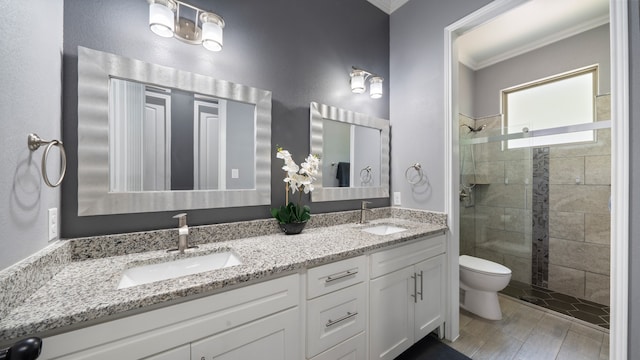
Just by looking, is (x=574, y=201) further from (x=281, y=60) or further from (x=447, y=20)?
(x=281, y=60)

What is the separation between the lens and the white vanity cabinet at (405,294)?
132 cm

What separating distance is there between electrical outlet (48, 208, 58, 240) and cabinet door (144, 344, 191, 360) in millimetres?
650

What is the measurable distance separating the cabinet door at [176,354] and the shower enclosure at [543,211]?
2827 mm

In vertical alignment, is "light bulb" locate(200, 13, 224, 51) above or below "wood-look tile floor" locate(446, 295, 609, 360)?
above

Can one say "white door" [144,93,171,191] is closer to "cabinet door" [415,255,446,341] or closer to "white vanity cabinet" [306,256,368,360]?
"white vanity cabinet" [306,256,368,360]

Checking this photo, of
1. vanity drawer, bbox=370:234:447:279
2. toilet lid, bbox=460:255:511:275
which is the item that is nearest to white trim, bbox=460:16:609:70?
toilet lid, bbox=460:255:511:275

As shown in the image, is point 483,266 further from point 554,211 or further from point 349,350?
point 349,350

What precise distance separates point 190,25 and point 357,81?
119cm

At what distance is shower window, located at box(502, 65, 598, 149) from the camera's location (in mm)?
2346

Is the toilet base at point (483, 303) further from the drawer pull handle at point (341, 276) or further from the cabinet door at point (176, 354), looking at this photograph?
the cabinet door at point (176, 354)

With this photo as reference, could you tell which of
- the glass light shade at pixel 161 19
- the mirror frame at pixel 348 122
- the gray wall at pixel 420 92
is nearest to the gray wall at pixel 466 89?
the gray wall at pixel 420 92

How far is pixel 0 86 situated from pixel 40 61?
29cm

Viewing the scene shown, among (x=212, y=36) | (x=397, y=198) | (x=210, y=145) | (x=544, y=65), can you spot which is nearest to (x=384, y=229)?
(x=397, y=198)

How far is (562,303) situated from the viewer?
7.35ft
